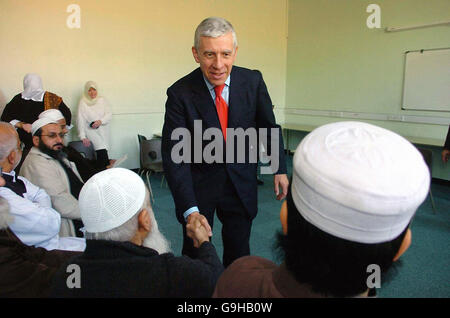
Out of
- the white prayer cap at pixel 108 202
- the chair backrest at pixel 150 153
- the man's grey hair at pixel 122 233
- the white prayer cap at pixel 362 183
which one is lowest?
the chair backrest at pixel 150 153

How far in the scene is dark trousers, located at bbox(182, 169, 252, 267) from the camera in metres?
1.75

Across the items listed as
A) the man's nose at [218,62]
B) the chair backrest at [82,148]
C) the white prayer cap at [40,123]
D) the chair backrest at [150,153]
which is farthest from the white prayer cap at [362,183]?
the chair backrest at [82,148]

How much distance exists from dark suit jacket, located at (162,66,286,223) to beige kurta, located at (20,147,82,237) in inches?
32.7

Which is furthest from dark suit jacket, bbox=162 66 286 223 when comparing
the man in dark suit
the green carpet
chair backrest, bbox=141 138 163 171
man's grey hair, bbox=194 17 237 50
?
chair backrest, bbox=141 138 163 171

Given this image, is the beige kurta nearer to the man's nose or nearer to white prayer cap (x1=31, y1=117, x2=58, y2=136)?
white prayer cap (x1=31, y1=117, x2=58, y2=136)

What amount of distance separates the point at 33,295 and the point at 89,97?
4.50 metres

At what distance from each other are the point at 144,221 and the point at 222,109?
78 centimetres

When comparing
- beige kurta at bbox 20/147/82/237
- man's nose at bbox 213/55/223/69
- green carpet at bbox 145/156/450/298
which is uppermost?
man's nose at bbox 213/55/223/69

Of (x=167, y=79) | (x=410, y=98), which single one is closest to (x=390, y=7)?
(x=410, y=98)

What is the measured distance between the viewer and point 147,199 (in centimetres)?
126

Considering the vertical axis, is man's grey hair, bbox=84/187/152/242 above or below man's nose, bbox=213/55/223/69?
below

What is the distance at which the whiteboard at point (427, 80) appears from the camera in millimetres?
5105

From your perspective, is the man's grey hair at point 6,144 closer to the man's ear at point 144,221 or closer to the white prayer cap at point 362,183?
the man's ear at point 144,221

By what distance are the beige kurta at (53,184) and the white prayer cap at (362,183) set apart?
1.86 m
